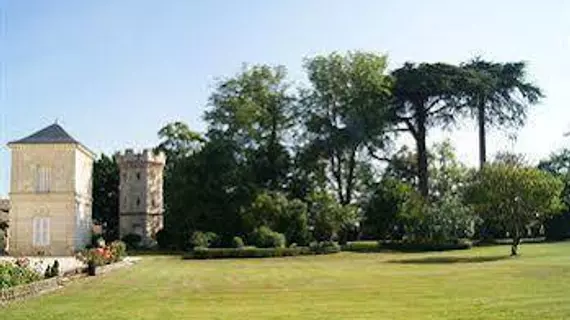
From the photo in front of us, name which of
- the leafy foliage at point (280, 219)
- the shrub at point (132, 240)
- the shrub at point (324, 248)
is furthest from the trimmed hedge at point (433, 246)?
the shrub at point (132, 240)

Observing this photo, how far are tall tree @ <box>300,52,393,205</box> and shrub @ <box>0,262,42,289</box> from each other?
4123 cm

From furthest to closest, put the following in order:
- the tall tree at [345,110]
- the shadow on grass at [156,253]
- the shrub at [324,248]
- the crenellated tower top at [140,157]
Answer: the crenellated tower top at [140,157] < the tall tree at [345,110] < the shadow on grass at [156,253] < the shrub at [324,248]

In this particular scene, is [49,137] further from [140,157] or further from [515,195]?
[515,195]

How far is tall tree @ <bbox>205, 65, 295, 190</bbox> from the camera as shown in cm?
6406

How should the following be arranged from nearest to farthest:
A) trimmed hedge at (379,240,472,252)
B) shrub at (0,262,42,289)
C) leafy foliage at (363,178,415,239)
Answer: shrub at (0,262,42,289)
trimmed hedge at (379,240,472,252)
leafy foliage at (363,178,415,239)

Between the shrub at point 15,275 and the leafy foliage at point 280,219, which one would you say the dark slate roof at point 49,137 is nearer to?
the leafy foliage at point 280,219

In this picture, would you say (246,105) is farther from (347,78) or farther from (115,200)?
(115,200)

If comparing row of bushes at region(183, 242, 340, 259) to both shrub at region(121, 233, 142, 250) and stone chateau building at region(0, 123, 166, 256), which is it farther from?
shrub at region(121, 233, 142, 250)

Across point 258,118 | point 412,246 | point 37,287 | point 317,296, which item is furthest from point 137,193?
point 317,296

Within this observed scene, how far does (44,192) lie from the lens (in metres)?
56.4

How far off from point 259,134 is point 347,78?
8.20m

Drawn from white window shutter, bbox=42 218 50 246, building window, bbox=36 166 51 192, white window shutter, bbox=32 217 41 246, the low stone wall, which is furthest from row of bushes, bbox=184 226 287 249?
the low stone wall

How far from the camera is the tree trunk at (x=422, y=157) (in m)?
65.6

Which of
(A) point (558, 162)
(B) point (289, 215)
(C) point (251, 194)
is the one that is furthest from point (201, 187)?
(A) point (558, 162)
